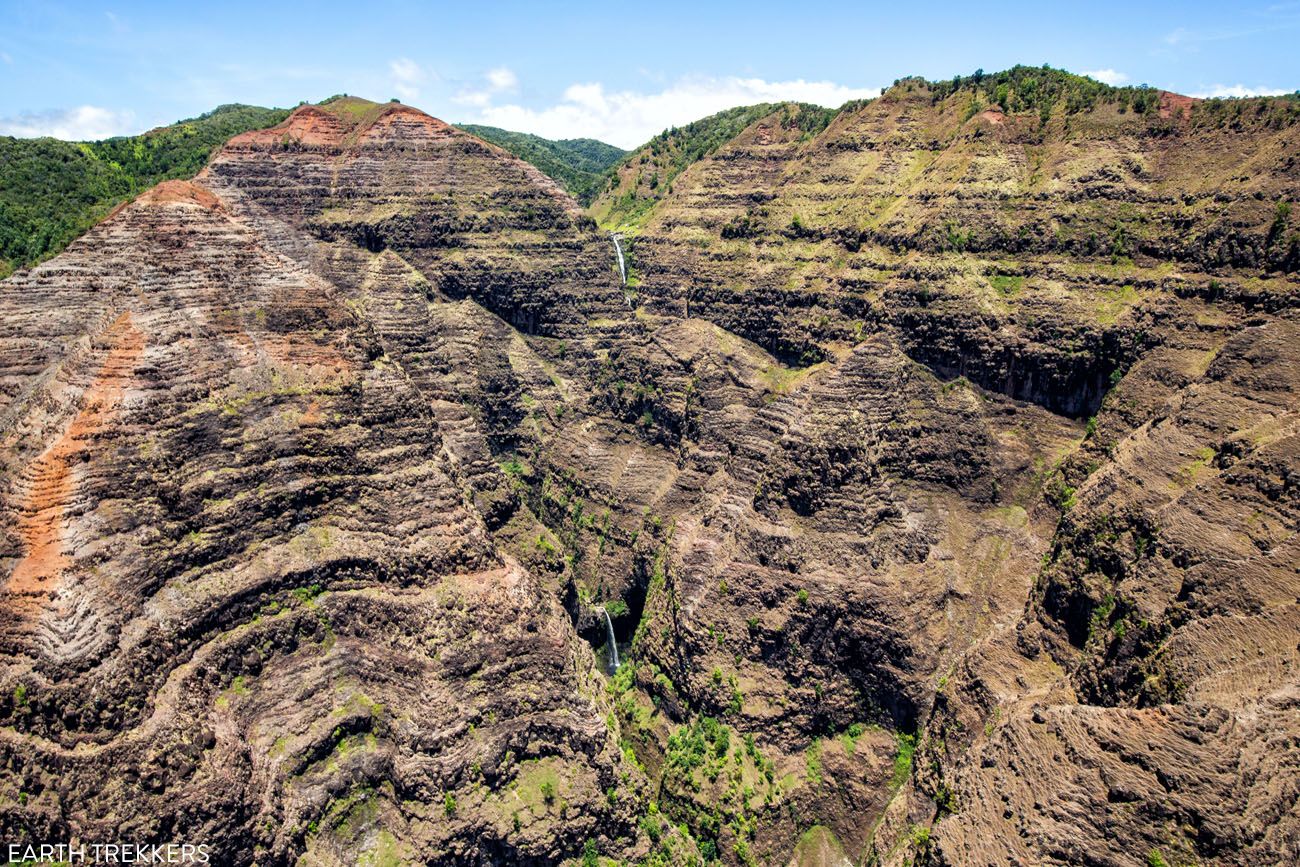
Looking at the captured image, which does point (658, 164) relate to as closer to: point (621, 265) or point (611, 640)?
point (621, 265)

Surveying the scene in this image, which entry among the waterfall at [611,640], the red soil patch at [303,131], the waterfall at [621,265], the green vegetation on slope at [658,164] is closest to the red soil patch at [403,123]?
the red soil patch at [303,131]

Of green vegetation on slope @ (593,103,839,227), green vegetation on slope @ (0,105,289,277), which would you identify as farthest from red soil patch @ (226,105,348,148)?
green vegetation on slope @ (593,103,839,227)

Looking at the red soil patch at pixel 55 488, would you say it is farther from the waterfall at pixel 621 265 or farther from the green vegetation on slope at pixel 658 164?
the green vegetation on slope at pixel 658 164

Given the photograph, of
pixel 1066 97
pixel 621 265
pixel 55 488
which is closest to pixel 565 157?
pixel 621 265

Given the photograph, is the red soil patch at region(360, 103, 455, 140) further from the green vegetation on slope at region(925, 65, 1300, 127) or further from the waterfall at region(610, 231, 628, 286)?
the green vegetation on slope at region(925, 65, 1300, 127)

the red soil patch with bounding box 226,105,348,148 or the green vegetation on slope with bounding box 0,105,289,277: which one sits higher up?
the red soil patch with bounding box 226,105,348,148
